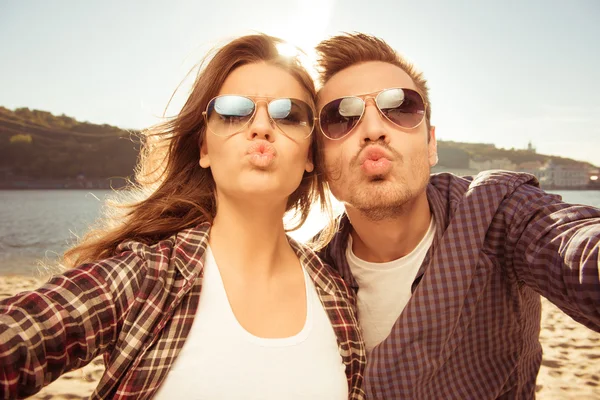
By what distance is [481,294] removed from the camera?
6.84 feet

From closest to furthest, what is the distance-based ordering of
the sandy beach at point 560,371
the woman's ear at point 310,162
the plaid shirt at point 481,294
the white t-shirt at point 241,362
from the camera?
1. the white t-shirt at point 241,362
2. the plaid shirt at point 481,294
3. the woman's ear at point 310,162
4. the sandy beach at point 560,371

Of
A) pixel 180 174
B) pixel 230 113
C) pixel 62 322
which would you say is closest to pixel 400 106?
pixel 230 113

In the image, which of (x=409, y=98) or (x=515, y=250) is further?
(x=409, y=98)

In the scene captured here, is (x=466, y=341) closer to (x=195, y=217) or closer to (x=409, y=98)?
(x=409, y=98)

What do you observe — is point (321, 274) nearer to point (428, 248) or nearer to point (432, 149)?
point (428, 248)

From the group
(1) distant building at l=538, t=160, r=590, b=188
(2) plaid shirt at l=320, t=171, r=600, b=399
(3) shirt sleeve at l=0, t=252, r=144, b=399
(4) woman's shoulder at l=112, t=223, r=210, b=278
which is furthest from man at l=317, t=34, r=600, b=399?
(1) distant building at l=538, t=160, r=590, b=188

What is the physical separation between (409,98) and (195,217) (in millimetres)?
1590

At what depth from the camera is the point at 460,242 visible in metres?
2.02

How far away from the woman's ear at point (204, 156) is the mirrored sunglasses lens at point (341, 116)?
77 centimetres

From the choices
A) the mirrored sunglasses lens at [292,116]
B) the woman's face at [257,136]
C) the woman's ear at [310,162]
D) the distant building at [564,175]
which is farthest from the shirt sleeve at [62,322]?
the distant building at [564,175]

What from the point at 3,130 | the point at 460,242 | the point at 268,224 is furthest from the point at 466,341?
the point at 3,130

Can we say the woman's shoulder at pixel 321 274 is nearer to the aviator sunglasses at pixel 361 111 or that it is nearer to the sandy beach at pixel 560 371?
the aviator sunglasses at pixel 361 111

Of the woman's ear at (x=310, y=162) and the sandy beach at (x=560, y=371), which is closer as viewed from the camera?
the woman's ear at (x=310, y=162)

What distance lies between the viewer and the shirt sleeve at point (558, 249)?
1464mm
